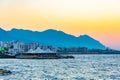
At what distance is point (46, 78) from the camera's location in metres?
71.4

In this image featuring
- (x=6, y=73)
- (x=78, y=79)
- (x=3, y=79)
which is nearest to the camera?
(x=3, y=79)

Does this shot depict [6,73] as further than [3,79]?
Yes

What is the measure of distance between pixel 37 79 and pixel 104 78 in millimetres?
11874

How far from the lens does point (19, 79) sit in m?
68.3

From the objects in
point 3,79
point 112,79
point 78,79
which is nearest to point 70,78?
point 78,79

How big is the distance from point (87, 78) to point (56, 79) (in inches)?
233

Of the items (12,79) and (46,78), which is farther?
(46,78)

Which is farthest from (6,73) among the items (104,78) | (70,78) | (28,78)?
(104,78)

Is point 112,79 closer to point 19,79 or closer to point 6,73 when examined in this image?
point 19,79

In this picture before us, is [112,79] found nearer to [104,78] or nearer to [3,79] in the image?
[104,78]

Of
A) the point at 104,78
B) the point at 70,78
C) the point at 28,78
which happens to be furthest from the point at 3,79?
the point at 104,78

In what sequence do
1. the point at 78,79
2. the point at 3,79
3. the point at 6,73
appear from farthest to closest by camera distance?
the point at 6,73 < the point at 78,79 < the point at 3,79

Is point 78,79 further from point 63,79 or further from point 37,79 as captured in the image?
point 37,79

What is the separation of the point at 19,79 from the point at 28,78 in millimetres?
2974
